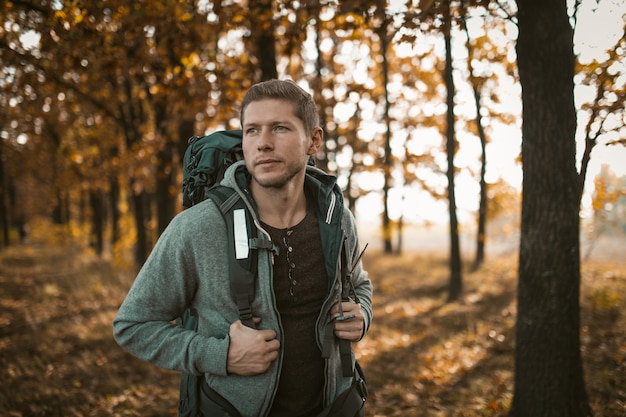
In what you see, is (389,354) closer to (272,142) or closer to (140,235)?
(272,142)

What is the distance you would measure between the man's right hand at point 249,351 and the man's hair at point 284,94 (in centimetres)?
116

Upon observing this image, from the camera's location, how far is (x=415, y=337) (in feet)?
28.7

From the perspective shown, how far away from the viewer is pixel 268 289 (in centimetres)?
217

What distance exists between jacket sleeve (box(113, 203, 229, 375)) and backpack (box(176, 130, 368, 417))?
0.46ft

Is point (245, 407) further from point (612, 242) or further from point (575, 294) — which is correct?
point (612, 242)

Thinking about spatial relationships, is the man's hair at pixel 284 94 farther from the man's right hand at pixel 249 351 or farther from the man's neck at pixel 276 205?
the man's right hand at pixel 249 351

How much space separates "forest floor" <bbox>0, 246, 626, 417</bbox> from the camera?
17.1 feet

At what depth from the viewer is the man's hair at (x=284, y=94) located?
7.85 ft

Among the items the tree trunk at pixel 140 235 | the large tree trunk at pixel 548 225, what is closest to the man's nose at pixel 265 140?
the large tree trunk at pixel 548 225

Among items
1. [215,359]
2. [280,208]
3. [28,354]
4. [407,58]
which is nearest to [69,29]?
[28,354]

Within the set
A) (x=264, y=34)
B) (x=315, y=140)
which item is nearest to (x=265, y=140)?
(x=315, y=140)

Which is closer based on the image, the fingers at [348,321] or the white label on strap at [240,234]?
the white label on strap at [240,234]

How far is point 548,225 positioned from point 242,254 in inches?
112

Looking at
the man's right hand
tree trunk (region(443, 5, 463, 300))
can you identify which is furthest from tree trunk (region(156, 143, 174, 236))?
the man's right hand
